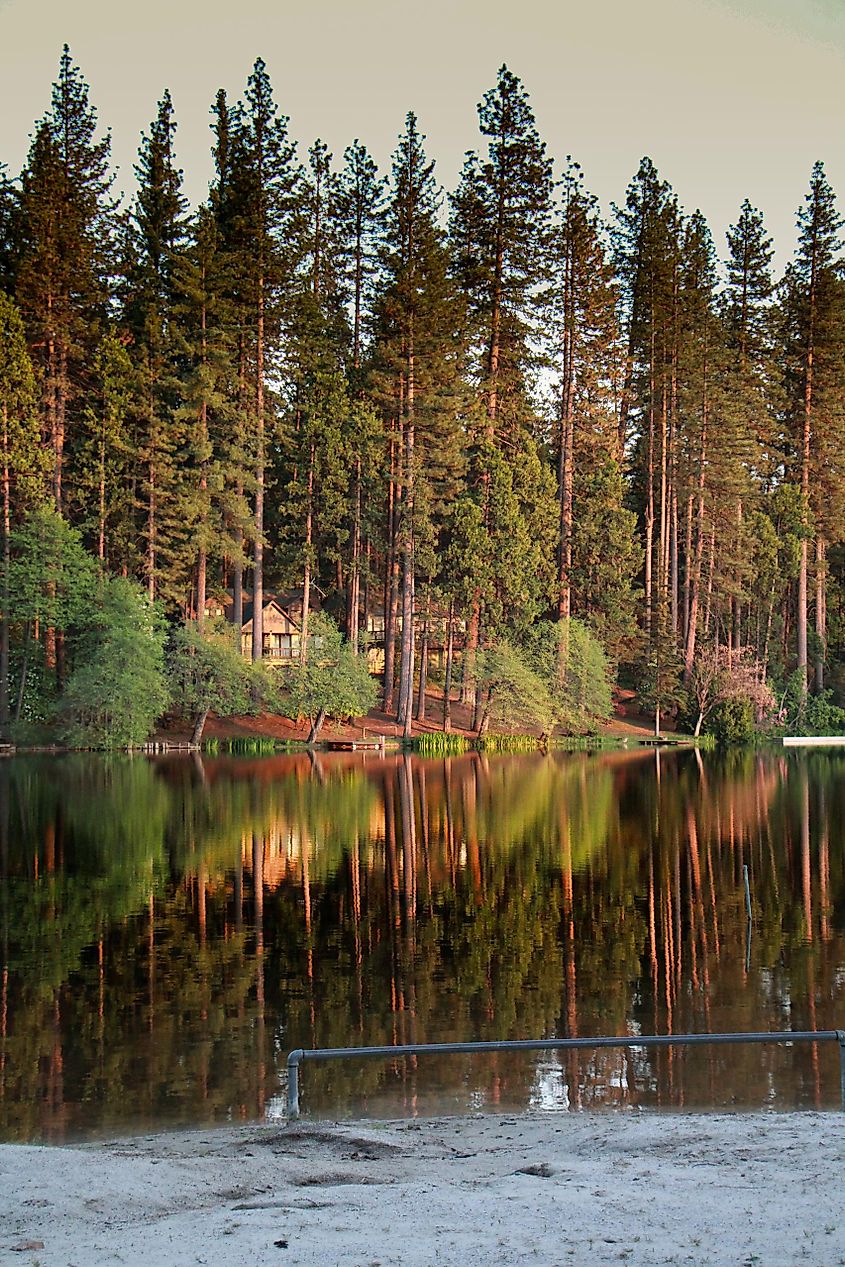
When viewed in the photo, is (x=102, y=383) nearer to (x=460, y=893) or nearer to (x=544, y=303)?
(x=544, y=303)

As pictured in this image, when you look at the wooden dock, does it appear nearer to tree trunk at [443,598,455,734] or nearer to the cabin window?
tree trunk at [443,598,455,734]

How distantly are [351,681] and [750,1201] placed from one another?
47100mm

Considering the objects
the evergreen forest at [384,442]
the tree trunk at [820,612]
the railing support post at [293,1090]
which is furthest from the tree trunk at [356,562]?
the railing support post at [293,1090]

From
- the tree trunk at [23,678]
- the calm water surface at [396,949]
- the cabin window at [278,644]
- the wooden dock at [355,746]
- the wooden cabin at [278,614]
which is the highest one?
the wooden cabin at [278,614]

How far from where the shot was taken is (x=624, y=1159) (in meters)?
7.26

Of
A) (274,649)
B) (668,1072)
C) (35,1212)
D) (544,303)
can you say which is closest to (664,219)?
(544,303)

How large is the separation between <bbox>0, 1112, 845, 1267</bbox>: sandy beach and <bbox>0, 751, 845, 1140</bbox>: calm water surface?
5.04ft

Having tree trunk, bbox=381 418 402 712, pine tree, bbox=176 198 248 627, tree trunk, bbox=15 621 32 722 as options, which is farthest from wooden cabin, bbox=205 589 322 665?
tree trunk, bbox=15 621 32 722

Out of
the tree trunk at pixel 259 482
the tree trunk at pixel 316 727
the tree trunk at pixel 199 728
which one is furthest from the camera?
the tree trunk at pixel 259 482

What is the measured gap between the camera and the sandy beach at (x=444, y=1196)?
219 inches

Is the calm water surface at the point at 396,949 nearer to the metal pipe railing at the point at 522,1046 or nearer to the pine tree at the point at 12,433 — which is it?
the metal pipe railing at the point at 522,1046

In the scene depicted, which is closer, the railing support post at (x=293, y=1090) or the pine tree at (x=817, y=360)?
the railing support post at (x=293, y=1090)

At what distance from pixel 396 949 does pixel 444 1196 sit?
9.29 metres

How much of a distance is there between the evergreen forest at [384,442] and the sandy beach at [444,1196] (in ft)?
136
